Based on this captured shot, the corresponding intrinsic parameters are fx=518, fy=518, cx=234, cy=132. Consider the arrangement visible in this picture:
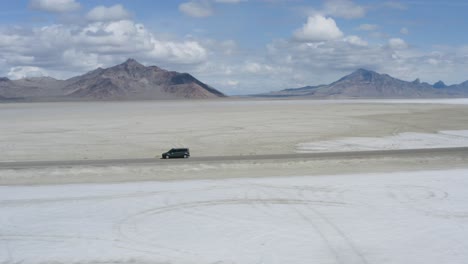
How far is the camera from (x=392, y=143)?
147 feet

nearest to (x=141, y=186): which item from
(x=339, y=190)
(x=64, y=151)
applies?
(x=339, y=190)

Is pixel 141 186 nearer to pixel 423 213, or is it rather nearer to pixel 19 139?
pixel 423 213

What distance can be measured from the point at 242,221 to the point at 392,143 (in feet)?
93.0

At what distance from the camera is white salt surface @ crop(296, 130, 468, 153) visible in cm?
4188

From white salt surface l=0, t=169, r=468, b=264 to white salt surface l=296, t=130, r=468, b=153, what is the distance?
13535 mm

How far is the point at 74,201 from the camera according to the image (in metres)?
23.8

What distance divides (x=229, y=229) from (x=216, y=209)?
2888 mm

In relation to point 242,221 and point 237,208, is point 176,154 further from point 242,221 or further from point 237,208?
point 242,221

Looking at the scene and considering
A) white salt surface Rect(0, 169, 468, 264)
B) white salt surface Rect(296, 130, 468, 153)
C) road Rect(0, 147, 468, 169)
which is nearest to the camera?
white salt surface Rect(0, 169, 468, 264)

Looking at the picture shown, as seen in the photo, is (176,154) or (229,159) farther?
(176,154)

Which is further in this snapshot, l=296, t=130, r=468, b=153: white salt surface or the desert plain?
l=296, t=130, r=468, b=153: white salt surface

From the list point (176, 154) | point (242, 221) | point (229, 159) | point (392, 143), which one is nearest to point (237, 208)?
point (242, 221)

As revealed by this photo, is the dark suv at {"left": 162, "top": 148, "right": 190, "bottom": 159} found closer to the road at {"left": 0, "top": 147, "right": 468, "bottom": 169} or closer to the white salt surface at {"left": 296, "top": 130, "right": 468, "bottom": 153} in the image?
the road at {"left": 0, "top": 147, "right": 468, "bottom": 169}

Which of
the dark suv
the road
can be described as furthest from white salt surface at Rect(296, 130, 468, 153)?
the dark suv
